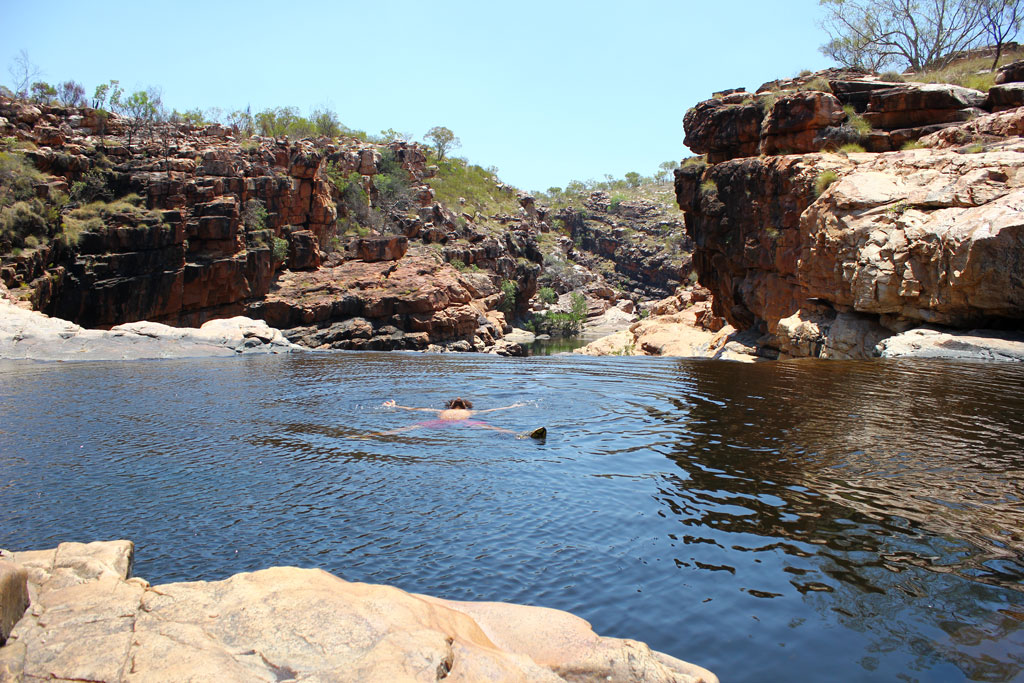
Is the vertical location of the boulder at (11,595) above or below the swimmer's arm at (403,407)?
above

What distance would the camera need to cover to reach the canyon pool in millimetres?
4637

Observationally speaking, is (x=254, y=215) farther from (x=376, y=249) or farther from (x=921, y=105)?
(x=921, y=105)

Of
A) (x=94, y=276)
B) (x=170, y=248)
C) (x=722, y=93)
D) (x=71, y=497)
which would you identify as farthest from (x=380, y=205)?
(x=71, y=497)

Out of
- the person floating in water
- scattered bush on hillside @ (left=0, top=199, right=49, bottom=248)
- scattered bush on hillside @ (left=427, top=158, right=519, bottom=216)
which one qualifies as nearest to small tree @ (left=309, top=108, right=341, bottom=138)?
scattered bush on hillside @ (left=427, top=158, right=519, bottom=216)

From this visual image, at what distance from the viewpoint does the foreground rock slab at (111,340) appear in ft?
85.1

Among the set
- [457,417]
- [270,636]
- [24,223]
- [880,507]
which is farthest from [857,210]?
[24,223]

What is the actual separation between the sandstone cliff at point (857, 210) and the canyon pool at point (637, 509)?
25.1ft

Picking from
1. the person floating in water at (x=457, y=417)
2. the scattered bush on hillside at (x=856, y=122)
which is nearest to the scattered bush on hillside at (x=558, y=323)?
the scattered bush on hillside at (x=856, y=122)

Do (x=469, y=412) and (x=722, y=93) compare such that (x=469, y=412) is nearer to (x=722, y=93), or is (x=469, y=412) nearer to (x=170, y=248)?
(x=722, y=93)

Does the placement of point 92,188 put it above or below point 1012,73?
below

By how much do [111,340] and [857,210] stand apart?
107 feet

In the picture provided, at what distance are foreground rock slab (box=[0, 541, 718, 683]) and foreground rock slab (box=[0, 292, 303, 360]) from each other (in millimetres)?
27215

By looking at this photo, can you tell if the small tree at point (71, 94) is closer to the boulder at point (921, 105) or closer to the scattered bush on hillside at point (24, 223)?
the scattered bush on hillside at point (24, 223)

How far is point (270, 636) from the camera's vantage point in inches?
128
